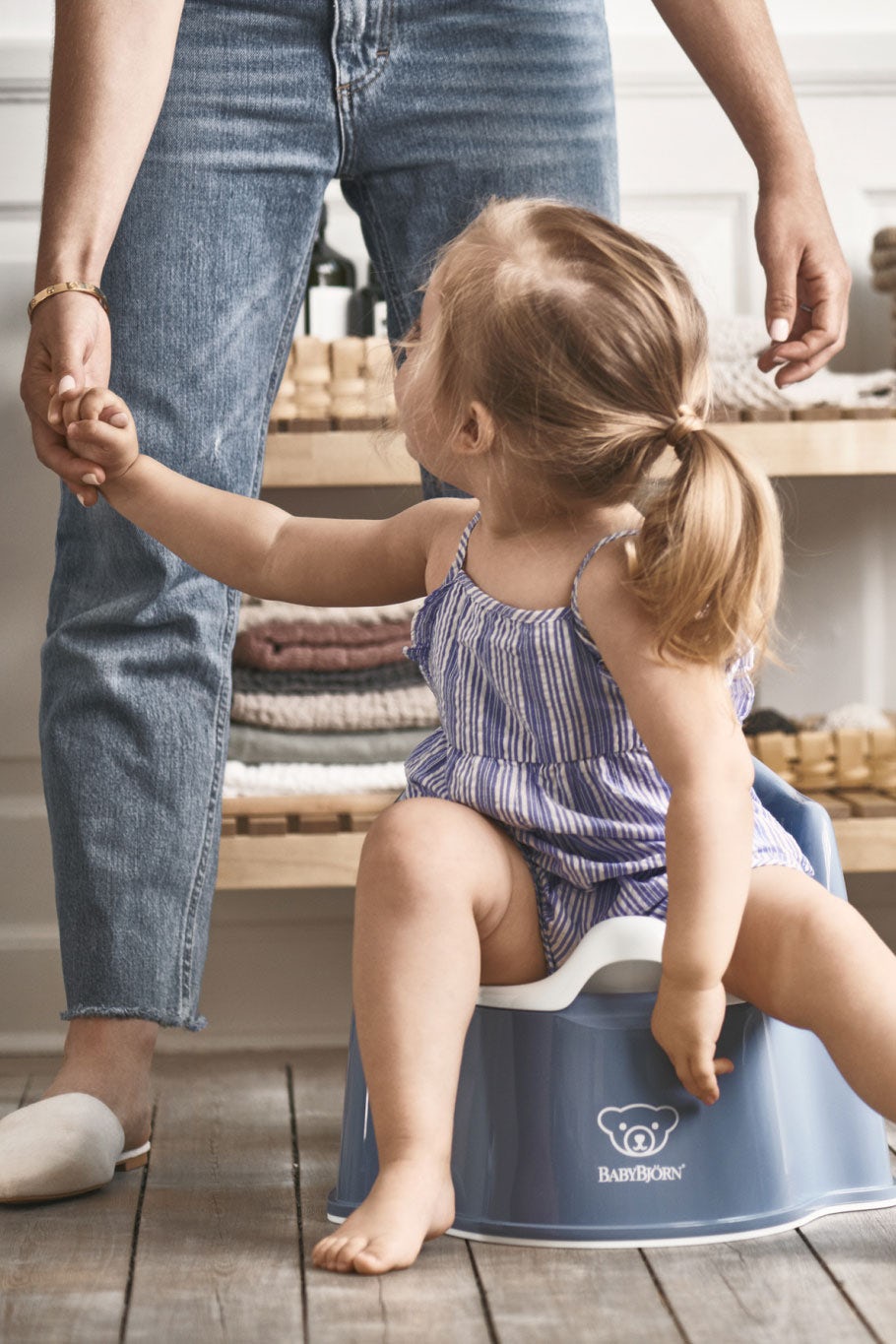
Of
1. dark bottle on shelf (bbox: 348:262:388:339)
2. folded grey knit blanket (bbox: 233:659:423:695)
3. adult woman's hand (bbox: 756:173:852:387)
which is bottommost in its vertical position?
folded grey knit blanket (bbox: 233:659:423:695)

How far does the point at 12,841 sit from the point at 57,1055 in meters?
0.23

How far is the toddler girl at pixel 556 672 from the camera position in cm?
89

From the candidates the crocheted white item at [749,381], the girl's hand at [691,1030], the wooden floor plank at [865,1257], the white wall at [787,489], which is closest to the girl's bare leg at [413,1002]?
the girl's hand at [691,1030]

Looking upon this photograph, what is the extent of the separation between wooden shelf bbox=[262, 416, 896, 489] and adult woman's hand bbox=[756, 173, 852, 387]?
1.11 ft

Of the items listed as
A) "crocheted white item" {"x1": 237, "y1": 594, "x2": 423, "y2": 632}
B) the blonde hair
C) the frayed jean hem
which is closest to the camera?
the blonde hair

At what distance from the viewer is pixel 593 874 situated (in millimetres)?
979

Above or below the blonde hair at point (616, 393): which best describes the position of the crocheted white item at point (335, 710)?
below

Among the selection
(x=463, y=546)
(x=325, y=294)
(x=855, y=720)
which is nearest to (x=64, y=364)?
(x=463, y=546)

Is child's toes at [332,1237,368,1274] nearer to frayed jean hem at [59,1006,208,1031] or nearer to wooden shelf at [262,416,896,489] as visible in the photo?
frayed jean hem at [59,1006,208,1031]

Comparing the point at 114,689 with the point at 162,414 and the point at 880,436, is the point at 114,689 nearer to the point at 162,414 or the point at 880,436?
the point at 162,414

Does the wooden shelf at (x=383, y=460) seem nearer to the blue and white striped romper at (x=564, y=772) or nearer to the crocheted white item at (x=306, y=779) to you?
the crocheted white item at (x=306, y=779)

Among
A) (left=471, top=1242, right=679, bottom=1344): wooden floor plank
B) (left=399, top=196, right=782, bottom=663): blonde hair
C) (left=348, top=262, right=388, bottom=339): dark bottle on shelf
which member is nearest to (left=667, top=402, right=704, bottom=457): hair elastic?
(left=399, top=196, right=782, bottom=663): blonde hair

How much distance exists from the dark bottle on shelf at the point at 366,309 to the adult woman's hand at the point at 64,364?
22.9 inches

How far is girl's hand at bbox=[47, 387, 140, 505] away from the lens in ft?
3.31
